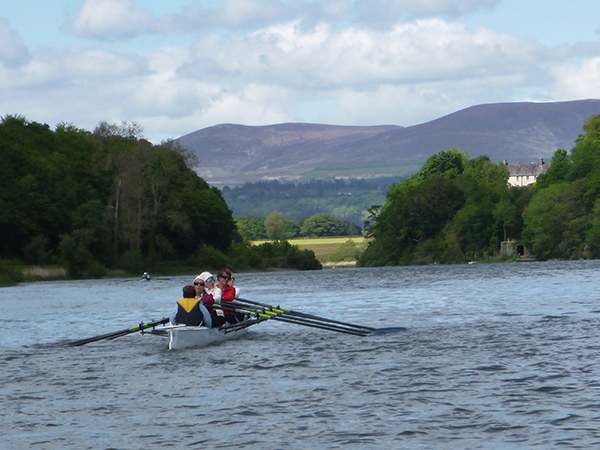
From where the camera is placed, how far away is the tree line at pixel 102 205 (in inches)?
4104

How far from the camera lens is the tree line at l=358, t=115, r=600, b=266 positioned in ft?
→ 445

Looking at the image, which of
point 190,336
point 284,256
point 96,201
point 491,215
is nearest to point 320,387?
Answer: point 190,336

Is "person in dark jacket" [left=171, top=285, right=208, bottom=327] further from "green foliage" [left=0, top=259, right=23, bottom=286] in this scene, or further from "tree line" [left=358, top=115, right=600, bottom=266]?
"tree line" [left=358, top=115, right=600, bottom=266]

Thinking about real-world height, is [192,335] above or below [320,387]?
above

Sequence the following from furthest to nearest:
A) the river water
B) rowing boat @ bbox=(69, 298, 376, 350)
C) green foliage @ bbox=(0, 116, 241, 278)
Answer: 1. green foliage @ bbox=(0, 116, 241, 278)
2. rowing boat @ bbox=(69, 298, 376, 350)
3. the river water

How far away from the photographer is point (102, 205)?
113062 millimetres

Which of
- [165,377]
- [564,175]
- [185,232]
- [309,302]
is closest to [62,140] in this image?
[185,232]

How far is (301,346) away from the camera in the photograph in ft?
104

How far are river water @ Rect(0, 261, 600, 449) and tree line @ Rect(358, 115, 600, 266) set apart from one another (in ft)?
312

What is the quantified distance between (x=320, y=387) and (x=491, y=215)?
13292cm

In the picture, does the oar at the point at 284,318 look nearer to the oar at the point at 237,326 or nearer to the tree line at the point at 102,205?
the oar at the point at 237,326

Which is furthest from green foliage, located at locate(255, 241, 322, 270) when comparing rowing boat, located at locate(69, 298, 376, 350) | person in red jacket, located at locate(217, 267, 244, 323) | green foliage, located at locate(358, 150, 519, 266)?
person in red jacket, located at locate(217, 267, 244, 323)

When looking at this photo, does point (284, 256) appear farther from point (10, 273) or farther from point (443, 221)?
point (10, 273)

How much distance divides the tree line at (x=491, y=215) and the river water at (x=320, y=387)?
9502 centimetres
